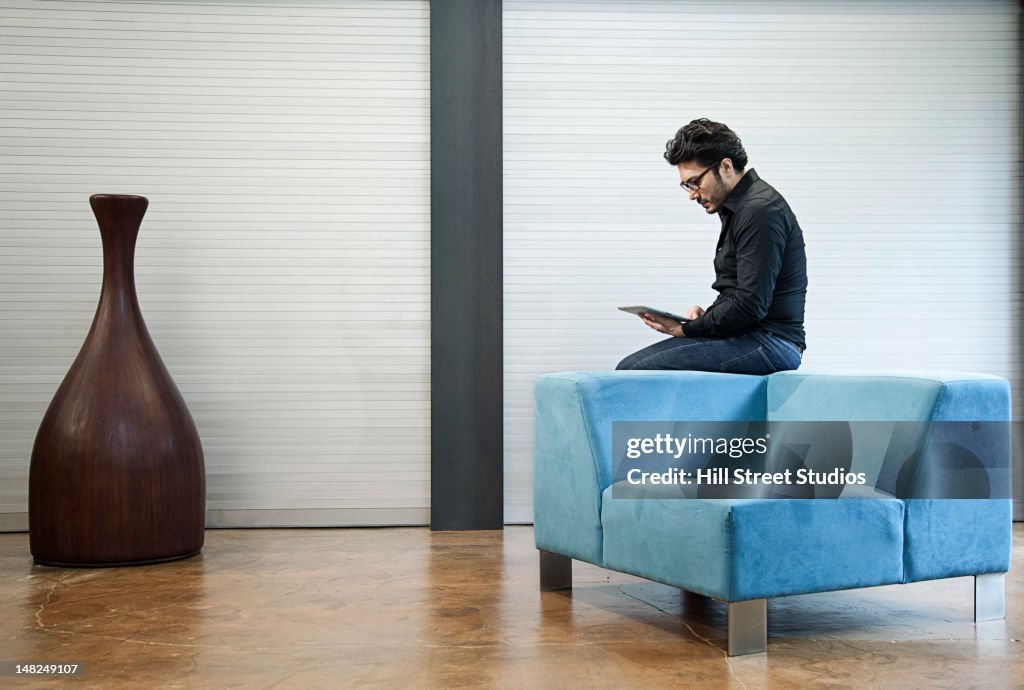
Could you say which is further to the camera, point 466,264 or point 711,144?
point 466,264

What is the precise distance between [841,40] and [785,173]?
0.64 metres

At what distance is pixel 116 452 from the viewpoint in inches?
139

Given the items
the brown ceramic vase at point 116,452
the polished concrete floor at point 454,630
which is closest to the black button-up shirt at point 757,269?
the polished concrete floor at point 454,630

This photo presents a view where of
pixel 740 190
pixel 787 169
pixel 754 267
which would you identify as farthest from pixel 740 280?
pixel 787 169

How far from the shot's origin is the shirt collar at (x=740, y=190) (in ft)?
10.7

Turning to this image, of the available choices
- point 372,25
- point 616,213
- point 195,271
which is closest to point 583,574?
point 616,213

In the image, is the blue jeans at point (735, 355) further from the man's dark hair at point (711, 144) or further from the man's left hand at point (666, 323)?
the man's dark hair at point (711, 144)

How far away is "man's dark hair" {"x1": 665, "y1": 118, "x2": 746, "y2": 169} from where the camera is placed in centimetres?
330

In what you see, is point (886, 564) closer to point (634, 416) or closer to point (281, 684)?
point (634, 416)

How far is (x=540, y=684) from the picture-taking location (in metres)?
2.13

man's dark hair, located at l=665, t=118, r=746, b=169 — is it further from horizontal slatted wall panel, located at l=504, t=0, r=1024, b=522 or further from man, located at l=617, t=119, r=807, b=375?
horizontal slatted wall panel, located at l=504, t=0, r=1024, b=522

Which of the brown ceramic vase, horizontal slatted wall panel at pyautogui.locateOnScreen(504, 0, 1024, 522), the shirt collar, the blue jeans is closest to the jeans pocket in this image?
the blue jeans

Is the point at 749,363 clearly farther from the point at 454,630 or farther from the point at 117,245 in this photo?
the point at 117,245

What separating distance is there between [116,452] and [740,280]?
211 cm
